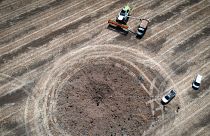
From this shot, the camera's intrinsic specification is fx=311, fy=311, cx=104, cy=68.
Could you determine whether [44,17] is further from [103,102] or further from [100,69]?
[103,102]

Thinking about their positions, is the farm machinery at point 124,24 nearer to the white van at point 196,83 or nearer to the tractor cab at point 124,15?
the tractor cab at point 124,15

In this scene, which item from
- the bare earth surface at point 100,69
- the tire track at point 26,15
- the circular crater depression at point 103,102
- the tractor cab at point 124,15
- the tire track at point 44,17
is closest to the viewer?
the circular crater depression at point 103,102

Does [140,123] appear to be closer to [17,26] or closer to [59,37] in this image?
[59,37]

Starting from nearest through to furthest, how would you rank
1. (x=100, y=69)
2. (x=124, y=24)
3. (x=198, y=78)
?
(x=198, y=78) < (x=100, y=69) < (x=124, y=24)

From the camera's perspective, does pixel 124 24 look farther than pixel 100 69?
Yes

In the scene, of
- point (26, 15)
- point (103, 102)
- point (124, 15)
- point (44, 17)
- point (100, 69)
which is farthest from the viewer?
point (26, 15)

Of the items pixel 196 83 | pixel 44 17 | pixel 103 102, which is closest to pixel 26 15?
pixel 44 17

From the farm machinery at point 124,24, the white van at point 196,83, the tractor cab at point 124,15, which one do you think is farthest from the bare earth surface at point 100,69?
the tractor cab at point 124,15
